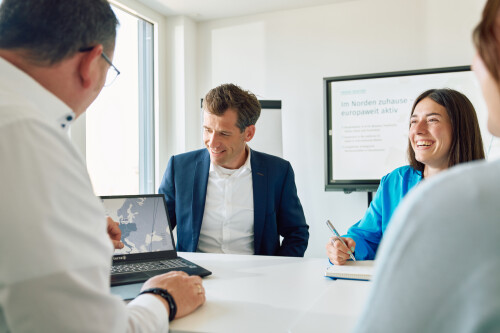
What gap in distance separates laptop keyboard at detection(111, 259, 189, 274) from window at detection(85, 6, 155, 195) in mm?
2016

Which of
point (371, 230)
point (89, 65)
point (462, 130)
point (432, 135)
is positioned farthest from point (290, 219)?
point (89, 65)

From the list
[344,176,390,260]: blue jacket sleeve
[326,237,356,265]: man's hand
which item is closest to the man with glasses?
[326,237,356,265]: man's hand

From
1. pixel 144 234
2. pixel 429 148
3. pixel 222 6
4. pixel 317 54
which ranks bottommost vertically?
pixel 144 234

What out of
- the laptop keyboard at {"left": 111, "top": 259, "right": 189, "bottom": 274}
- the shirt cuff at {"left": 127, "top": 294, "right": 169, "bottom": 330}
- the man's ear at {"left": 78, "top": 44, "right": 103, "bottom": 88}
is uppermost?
the man's ear at {"left": 78, "top": 44, "right": 103, "bottom": 88}

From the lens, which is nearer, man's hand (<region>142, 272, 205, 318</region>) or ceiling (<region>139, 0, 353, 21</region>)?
man's hand (<region>142, 272, 205, 318</region>)

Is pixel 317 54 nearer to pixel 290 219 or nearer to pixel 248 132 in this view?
pixel 248 132

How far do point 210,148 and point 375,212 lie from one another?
0.90 meters

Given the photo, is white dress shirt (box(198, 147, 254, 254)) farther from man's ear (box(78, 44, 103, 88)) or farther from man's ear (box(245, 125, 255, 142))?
man's ear (box(78, 44, 103, 88))

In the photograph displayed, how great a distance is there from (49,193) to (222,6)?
12.1ft

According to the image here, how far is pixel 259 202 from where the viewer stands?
84.0 inches

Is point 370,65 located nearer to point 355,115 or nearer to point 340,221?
point 355,115

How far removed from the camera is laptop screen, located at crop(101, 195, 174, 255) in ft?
5.07

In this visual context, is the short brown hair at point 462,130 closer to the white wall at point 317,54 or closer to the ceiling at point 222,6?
the white wall at point 317,54

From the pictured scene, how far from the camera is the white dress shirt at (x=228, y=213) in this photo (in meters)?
2.10
